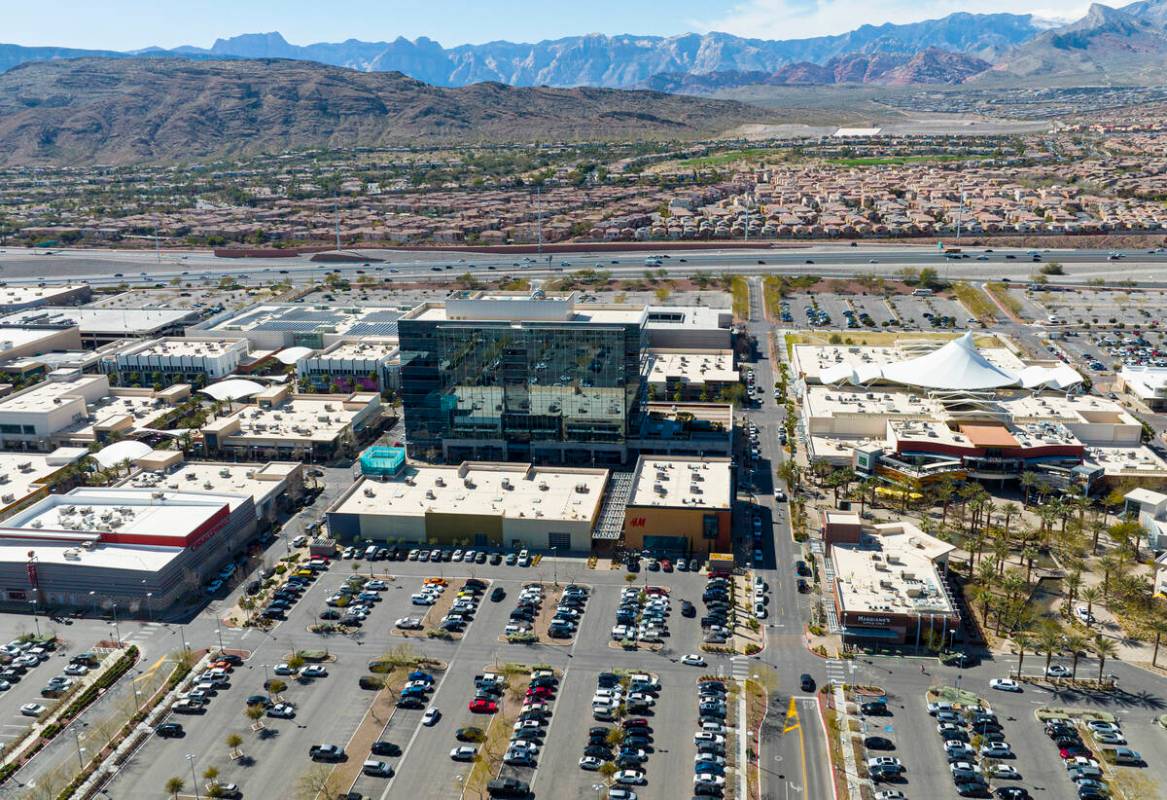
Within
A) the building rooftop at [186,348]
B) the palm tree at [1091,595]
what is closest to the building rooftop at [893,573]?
the palm tree at [1091,595]

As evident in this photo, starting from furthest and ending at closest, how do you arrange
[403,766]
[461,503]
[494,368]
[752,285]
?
[752,285] → [494,368] → [461,503] → [403,766]

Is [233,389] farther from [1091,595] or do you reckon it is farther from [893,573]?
[1091,595]

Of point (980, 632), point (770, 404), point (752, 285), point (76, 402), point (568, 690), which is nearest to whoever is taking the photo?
point (568, 690)

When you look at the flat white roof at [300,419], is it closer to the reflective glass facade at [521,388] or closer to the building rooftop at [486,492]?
the reflective glass facade at [521,388]

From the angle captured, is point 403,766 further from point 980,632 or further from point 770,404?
point 770,404

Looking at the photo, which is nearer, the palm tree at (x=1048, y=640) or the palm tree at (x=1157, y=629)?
the palm tree at (x=1048, y=640)

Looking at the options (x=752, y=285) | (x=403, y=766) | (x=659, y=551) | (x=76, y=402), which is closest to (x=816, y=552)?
(x=659, y=551)
